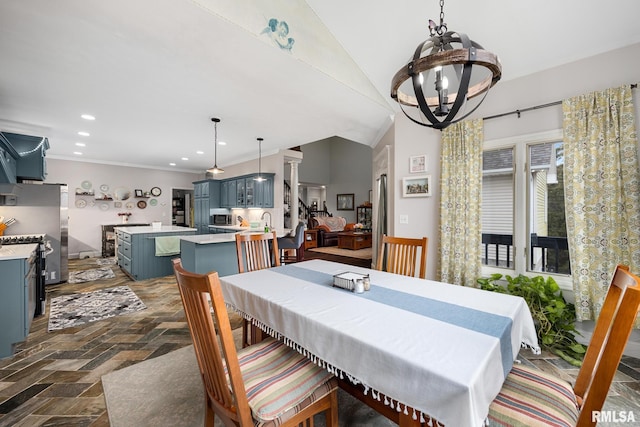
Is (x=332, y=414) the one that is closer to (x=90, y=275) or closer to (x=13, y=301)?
(x=13, y=301)

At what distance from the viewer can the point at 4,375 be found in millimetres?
2076

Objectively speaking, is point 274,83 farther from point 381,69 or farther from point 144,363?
point 144,363

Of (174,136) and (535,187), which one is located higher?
(174,136)

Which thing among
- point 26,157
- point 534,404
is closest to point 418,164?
point 534,404

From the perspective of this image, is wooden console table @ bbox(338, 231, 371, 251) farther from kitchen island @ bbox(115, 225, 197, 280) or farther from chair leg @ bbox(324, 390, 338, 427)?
chair leg @ bbox(324, 390, 338, 427)

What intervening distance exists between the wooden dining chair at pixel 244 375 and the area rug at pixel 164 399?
19.0 inches

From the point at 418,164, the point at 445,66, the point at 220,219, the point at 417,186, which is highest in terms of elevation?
the point at 445,66

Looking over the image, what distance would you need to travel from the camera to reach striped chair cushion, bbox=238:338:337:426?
1081mm

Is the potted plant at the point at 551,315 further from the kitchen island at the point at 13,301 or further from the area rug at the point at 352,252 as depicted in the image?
the kitchen island at the point at 13,301

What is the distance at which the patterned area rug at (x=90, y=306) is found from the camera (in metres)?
3.10

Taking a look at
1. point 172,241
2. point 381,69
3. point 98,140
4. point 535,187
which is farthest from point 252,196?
point 535,187

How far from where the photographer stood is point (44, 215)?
4324mm

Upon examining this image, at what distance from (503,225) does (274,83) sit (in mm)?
3133

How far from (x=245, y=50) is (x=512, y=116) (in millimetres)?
2861
